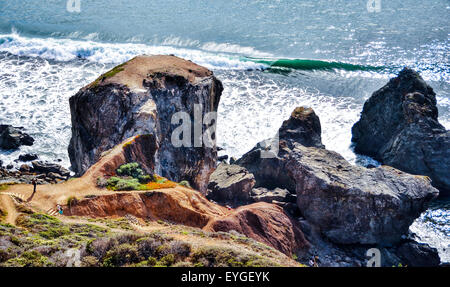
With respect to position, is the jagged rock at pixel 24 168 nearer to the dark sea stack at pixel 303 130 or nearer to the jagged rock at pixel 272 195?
the jagged rock at pixel 272 195

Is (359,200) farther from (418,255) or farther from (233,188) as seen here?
(233,188)

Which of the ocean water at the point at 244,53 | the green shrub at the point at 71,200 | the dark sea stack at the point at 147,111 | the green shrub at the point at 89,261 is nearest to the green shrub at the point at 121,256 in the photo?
the green shrub at the point at 89,261

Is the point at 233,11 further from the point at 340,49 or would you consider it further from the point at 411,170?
the point at 411,170

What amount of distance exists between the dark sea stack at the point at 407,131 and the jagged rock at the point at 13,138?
93.1ft

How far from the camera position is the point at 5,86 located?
44312mm

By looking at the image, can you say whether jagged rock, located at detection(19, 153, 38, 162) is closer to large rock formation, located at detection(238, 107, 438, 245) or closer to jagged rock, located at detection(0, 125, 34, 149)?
jagged rock, located at detection(0, 125, 34, 149)

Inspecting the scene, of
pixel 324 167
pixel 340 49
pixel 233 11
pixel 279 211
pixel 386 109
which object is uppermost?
pixel 233 11

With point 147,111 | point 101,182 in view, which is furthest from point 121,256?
point 147,111

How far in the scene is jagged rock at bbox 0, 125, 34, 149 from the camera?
117 ft

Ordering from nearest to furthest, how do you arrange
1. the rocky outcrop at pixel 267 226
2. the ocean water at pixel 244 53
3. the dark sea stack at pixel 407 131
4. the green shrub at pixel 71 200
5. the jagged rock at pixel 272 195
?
the green shrub at pixel 71 200 → the rocky outcrop at pixel 267 226 → the jagged rock at pixel 272 195 → the dark sea stack at pixel 407 131 → the ocean water at pixel 244 53

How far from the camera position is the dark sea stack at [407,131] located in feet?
103

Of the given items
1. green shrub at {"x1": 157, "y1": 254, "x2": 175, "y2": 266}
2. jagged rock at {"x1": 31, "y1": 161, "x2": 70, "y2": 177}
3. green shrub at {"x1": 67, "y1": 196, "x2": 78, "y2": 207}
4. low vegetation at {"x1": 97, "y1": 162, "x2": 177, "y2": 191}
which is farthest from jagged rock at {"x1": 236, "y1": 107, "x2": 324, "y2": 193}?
green shrub at {"x1": 157, "y1": 254, "x2": 175, "y2": 266}
